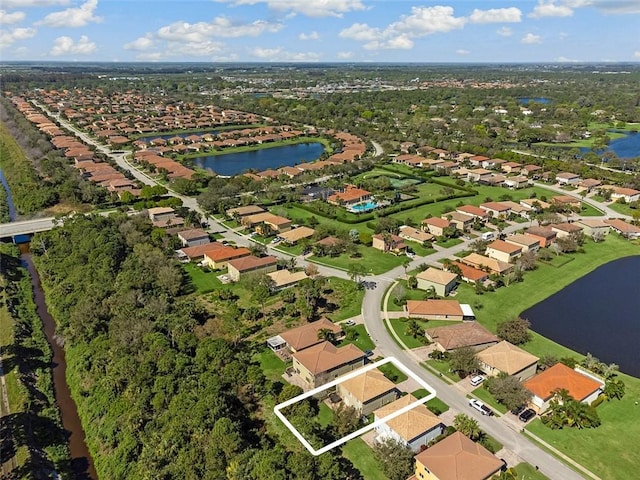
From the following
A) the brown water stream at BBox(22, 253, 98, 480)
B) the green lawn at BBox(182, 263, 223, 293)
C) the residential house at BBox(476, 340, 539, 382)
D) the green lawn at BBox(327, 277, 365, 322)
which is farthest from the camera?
the green lawn at BBox(182, 263, 223, 293)

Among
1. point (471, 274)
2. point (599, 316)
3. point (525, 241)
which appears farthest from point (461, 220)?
point (599, 316)

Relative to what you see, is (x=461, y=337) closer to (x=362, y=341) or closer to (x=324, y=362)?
(x=362, y=341)

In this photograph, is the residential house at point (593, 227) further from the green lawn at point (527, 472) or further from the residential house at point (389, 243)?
the green lawn at point (527, 472)

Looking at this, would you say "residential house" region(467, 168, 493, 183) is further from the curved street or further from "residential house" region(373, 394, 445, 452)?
"residential house" region(373, 394, 445, 452)

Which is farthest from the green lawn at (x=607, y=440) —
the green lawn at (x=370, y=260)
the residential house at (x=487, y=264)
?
the green lawn at (x=370, y=260)

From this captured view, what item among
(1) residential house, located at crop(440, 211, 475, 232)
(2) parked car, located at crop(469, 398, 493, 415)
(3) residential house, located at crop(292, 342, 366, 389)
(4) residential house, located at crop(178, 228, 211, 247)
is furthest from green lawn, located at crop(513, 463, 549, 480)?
(4) residential house, located at crop(178, 228, 211, 247)

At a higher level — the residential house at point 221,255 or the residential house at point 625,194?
the residential house at point 625,194
